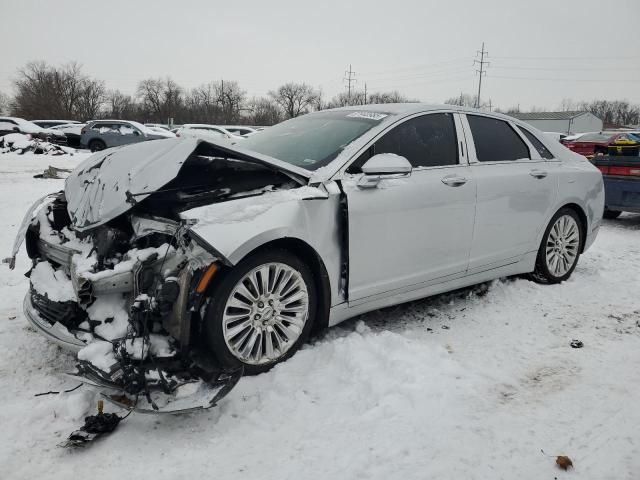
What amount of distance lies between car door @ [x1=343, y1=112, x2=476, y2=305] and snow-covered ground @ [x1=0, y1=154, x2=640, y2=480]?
1.40ft

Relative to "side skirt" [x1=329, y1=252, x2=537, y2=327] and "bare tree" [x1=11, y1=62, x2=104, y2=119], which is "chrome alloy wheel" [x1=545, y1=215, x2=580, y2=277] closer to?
"side skirt" [x1=329, y1=252, x2=537, y2=327]

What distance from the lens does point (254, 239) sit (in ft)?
8.73

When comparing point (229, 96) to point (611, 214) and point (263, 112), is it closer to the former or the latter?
point (263, 112)

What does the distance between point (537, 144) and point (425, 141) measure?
1.55 meters

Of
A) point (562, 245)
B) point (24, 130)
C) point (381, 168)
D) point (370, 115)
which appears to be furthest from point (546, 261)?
point (24, 130)

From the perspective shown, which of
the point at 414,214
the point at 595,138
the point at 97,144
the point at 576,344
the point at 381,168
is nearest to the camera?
the point at 381,168

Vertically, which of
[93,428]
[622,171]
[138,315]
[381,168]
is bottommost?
[93,428]

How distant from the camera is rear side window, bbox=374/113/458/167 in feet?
11.3

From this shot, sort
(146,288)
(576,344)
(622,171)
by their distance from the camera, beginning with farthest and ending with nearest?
(622,171)
(576,344)
(146,288)

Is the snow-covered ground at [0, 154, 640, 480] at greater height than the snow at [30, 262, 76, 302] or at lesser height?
lesser

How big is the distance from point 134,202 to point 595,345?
3251mm

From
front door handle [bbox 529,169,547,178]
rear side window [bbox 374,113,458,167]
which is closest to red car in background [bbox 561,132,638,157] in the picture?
front door handle [bbox 529,169,547,178]

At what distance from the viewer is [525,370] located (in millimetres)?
3090

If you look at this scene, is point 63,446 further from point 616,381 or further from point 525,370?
point 616,381
